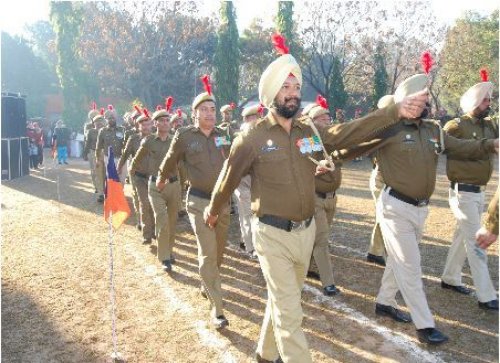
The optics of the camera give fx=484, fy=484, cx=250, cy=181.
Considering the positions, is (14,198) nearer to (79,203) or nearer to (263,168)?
(79,203)

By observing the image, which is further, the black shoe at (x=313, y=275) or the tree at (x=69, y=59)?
the tree at (x=69, y=59)

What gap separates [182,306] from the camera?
19.5 feet

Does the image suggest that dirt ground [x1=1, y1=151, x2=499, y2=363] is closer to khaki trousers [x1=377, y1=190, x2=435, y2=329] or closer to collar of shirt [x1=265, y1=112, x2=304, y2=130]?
khaki trousers [x1=377, y1=190, x2=435, y2=329]

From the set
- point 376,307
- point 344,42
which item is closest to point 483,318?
point 376,307

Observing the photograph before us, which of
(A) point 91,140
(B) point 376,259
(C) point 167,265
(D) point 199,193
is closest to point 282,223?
(D) point 199,193

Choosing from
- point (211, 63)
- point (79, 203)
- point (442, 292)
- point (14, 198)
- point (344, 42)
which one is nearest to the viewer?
point (442, 292)

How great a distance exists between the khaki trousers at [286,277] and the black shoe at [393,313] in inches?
69.5

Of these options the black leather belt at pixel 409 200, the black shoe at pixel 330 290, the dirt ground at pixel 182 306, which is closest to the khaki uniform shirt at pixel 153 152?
the dirt ground at pixel 182 306

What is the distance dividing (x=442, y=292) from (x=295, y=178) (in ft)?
11.0

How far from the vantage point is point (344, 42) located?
37438 millimetres

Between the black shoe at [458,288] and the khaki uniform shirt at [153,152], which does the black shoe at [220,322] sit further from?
the khaki uniform shirt at [153,152]

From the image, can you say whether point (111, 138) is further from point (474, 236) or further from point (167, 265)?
point (474, 236)

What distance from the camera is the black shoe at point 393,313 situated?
17.4 ft

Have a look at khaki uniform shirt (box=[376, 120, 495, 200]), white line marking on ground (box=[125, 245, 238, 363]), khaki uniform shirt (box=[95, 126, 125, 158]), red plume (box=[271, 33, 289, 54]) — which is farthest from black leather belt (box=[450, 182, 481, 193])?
khaki uniform shirt (box=[95, 126, 125, 158])
